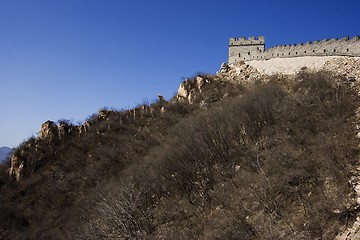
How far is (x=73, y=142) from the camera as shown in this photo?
87.2 feet

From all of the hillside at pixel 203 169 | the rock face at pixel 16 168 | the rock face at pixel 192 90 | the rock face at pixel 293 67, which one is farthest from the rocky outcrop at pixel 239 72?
the rock face at pixel 16 168

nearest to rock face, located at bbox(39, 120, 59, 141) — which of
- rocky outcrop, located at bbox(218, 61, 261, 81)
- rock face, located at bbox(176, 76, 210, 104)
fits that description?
rock face, located at bbox(176, 76, 210, 104)

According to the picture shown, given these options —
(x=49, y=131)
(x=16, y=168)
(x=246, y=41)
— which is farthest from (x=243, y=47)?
(x=16, y=168)

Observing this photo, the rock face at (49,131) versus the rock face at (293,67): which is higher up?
the rock face at (49,131)

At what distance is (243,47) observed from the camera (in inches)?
1340

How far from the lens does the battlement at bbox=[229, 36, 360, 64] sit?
2033 cm

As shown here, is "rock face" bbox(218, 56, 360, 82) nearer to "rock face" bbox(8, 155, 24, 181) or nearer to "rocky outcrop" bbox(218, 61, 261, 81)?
"rocky outcrop" bbox(218, 61, 261, 81)

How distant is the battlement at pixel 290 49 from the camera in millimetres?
20328

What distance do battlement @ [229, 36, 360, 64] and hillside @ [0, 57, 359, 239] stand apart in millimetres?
1399

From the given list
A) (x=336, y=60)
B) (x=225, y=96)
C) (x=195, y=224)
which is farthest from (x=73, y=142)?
(x=336, y=60)

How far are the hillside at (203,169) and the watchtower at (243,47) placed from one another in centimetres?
457

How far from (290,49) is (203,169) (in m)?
14.8

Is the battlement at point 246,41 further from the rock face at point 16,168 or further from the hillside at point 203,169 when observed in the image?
the rock face at point 16,168

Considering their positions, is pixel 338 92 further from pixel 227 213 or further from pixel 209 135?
pixel 227 213
